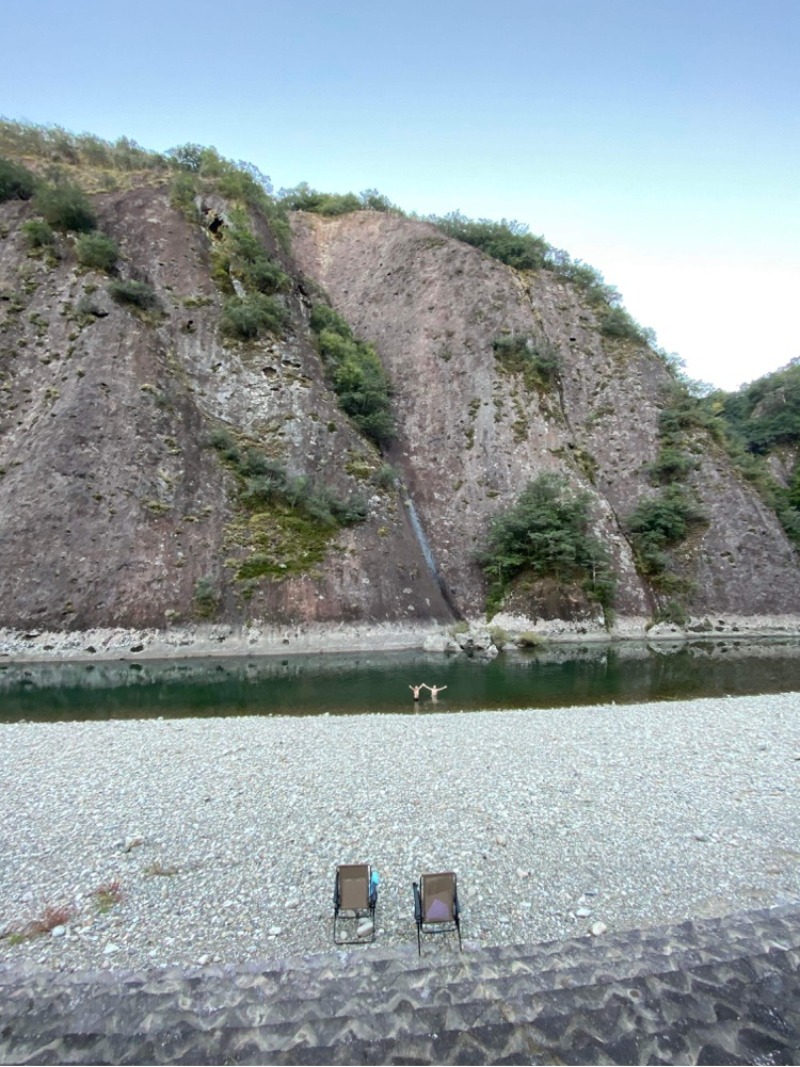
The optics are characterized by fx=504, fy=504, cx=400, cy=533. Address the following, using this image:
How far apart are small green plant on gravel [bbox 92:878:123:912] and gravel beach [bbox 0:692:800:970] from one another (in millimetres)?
26

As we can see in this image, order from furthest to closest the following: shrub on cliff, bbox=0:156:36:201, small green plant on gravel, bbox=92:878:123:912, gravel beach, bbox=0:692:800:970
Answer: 1. shrub on cliff, bbox=0:156:36:201
2. small green plant on gravel, bbox=92:878:123:912
3. gravel beach, bbox=0:692:800:970

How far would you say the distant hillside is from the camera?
85.3ft

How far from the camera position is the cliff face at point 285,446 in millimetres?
25281

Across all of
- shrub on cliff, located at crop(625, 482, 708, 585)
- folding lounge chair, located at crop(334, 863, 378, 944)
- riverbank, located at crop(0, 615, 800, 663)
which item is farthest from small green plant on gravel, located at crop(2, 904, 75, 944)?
shrub on cliff, located at crop(625, 482, 708, 585)

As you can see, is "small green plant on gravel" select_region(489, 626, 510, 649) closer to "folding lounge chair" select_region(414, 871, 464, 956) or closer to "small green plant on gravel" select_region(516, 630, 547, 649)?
"small green plant on gravel" select_region(516, 630, 547, 649)

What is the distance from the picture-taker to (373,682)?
753 inches

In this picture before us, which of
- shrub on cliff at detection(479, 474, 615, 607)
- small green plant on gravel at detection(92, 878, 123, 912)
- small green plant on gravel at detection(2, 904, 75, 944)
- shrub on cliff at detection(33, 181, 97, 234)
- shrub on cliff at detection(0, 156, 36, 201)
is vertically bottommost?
small green plant on gravel at detection(2, 904, 75, 944)

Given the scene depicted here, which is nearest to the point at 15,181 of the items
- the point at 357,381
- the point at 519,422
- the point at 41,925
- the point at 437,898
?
the point at 357,381

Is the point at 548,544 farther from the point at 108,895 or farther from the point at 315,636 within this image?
the point at 108,895

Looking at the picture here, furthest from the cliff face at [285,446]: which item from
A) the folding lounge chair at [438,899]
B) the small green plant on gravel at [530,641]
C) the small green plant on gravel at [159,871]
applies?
the folding lounge chair at [438,899]

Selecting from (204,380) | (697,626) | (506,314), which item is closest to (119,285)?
(204,380)

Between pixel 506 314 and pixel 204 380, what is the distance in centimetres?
2503

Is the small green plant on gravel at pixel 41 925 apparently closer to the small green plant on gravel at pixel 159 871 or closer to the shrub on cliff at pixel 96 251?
the small green plant on gravel at pixel 159 871

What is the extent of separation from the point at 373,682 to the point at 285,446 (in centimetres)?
1795
